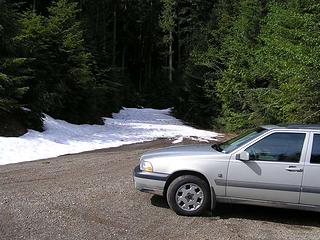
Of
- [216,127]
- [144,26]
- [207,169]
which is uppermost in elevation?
[144,26]

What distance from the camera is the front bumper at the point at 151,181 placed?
7535mm

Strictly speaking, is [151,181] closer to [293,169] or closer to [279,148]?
[279,148]

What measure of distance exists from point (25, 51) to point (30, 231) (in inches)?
615

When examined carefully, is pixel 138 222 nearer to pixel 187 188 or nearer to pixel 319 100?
pixel 187 188

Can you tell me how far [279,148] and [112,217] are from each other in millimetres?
2866

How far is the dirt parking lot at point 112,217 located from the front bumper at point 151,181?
366mm

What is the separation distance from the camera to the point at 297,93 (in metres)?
18.0

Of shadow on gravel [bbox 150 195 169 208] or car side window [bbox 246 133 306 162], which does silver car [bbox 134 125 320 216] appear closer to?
car side window [bbox 246 133 306 162]

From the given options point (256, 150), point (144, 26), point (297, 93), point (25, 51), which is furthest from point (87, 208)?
point (144, 26)

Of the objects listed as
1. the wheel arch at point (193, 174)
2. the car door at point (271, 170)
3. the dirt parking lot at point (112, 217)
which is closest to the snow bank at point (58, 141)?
the dirt parking lot at point (112, 217)

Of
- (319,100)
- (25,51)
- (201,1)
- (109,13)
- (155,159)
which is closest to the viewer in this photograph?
(155,159)

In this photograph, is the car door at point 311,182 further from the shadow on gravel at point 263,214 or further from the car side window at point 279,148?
the shadow on gravel at point 263,214

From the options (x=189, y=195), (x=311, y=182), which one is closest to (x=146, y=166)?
(x=189, y=195)

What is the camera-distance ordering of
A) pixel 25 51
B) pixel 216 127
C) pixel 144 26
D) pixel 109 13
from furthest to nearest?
pixel 144 26, pixel 109 13, pixel 216 127, pixel 25 51
